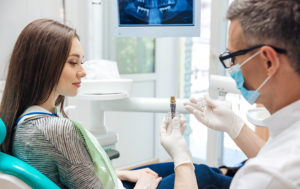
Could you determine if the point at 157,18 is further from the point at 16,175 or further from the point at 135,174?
the point at 16,175

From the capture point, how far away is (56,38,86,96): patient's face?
120 cm

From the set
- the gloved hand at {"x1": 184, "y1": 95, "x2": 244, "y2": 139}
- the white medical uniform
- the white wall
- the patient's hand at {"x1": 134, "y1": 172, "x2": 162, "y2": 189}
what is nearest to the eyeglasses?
the white medical uniform

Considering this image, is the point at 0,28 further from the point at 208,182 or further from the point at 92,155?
the point at 208,182

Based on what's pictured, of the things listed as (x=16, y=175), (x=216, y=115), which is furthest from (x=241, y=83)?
(x=16, y=175)

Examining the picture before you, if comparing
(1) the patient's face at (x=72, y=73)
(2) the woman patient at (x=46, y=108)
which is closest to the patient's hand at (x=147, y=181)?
(2) the woman patient at (x=46, y=108)

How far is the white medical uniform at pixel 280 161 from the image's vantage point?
69cm

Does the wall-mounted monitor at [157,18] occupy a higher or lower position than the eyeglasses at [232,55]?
higher

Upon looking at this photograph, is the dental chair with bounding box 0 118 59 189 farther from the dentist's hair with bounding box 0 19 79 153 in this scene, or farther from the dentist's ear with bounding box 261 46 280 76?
the dentist's ear with bounding box 261 46 280 76

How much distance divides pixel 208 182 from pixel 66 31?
792 millimetres

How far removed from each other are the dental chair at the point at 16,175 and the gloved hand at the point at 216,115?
72 centimetres

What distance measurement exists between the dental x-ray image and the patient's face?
2.42 feet

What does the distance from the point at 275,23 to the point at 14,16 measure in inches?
74.0

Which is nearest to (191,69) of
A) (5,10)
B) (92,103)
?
(92,103)

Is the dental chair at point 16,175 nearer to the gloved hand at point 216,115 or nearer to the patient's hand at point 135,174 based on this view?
the patient's hand at point 135,174
